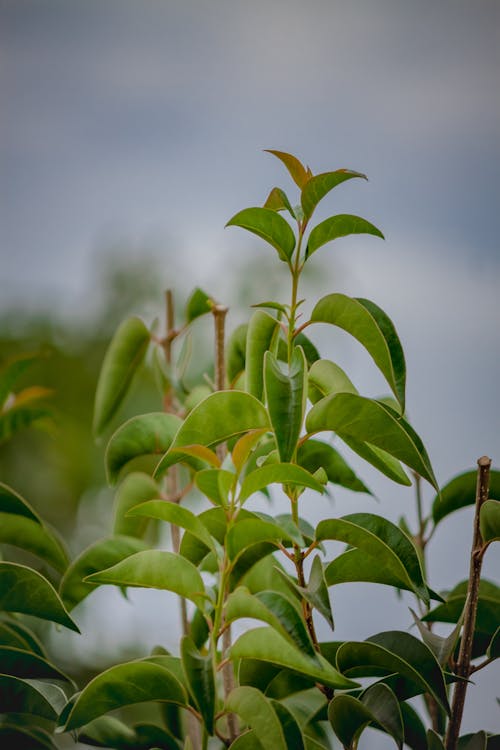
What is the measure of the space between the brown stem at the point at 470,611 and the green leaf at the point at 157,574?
149 mm

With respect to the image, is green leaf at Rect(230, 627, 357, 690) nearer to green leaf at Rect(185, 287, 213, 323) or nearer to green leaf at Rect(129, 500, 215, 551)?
green leaf at Rect(129, 500, 215, 551)

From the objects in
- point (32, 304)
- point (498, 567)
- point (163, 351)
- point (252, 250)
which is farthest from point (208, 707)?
point (32, 304)

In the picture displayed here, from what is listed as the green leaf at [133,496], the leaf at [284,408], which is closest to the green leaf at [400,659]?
the leaf at [284,408]

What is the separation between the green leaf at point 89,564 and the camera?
50cm

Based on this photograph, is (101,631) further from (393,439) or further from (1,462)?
(393,439)

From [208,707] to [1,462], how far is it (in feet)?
4.21

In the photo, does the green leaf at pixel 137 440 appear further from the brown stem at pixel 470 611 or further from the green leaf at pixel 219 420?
the brown stem at pixel 470 611

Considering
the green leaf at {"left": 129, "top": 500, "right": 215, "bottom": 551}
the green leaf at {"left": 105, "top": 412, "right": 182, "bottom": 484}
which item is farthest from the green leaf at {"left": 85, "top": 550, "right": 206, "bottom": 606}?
the green leaf at {"left": 105, "top": 412, "right": 182, "bottom": 484}

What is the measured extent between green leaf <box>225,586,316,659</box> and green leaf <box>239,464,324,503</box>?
0.05 meters

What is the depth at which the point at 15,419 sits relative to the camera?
2.41ft

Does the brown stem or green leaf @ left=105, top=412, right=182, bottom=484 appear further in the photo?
green leaf @ left=105, top=412, right=182, bottom=484

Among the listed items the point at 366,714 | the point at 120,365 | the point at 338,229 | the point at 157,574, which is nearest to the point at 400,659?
the point at 366,714

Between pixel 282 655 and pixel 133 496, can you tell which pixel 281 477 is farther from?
pixel 133 496

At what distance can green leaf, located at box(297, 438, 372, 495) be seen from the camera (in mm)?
498
